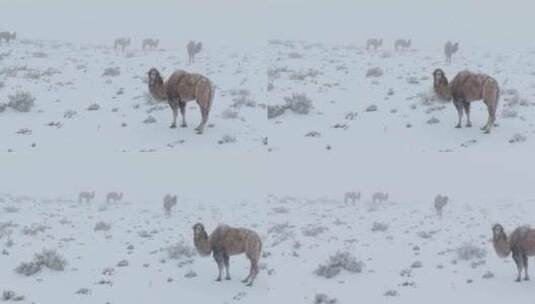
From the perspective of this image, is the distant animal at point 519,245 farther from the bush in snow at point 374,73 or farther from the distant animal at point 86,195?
the distant animal at point 86,195

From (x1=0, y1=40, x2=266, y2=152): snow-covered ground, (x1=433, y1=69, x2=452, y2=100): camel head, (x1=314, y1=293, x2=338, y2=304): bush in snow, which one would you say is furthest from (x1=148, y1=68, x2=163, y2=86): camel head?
(x1=433, y1=69, x2=452, y2=100): camel head

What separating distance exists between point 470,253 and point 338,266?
143 inches

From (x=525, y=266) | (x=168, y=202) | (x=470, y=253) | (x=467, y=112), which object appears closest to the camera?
(x=525, y=266)

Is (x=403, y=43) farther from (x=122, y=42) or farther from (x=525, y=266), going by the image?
(x=525, y=266)

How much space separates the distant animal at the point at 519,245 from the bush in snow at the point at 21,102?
1258 centimetres

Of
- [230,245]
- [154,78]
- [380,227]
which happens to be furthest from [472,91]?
[380,227]

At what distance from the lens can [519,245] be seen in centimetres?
1470

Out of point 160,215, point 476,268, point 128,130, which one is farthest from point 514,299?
point 160,215

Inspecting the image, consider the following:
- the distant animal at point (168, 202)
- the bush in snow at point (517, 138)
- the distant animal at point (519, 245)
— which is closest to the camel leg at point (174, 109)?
the bush in snow at point (517, 138)

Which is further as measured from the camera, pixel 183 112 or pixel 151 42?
pixel 151 42

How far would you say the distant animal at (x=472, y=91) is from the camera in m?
14.6

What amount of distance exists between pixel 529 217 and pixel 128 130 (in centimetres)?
1383

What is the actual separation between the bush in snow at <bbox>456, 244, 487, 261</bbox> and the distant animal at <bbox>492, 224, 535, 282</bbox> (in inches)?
73.0

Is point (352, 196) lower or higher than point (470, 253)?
lower
